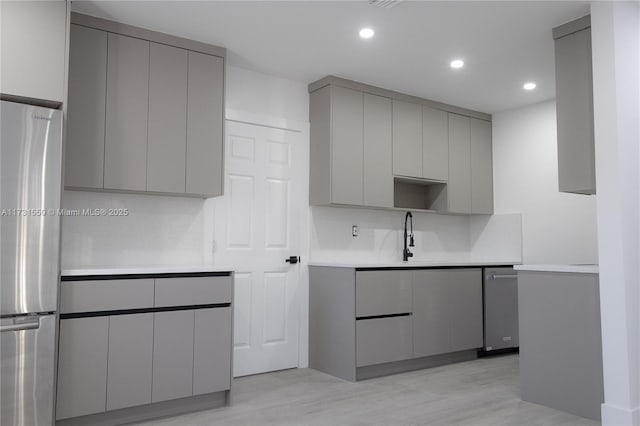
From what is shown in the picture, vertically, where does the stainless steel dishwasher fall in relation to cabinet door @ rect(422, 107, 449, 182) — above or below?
below

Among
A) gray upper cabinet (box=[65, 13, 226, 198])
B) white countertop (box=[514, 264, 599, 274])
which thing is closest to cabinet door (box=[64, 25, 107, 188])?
gray upper cabinet (box=[65, 13, 226, 198])

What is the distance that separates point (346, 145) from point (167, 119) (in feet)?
5.18

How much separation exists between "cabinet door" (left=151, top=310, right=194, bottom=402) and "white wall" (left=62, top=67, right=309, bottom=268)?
708 mm

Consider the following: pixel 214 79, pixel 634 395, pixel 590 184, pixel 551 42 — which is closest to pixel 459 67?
pixel 551 42

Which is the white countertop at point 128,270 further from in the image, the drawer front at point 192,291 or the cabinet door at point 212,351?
the cabinet door at point 212,351

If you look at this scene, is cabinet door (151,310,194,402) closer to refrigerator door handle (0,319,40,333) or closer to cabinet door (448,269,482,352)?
refrigerator door handle (0,319,40,333)

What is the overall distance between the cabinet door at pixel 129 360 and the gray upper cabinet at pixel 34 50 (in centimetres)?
133

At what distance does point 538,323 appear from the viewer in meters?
3.37

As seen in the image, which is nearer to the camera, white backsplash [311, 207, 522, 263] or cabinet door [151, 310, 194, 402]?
cabinet door [151, 310, 194, 402]

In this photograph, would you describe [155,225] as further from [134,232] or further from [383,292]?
[383,292]

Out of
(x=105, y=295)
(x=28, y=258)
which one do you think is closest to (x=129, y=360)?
(x=105, y=295)

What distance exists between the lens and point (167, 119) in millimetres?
3543

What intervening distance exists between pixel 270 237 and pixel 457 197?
2.11 m

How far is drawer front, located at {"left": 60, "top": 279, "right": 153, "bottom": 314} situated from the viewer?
2844mm
